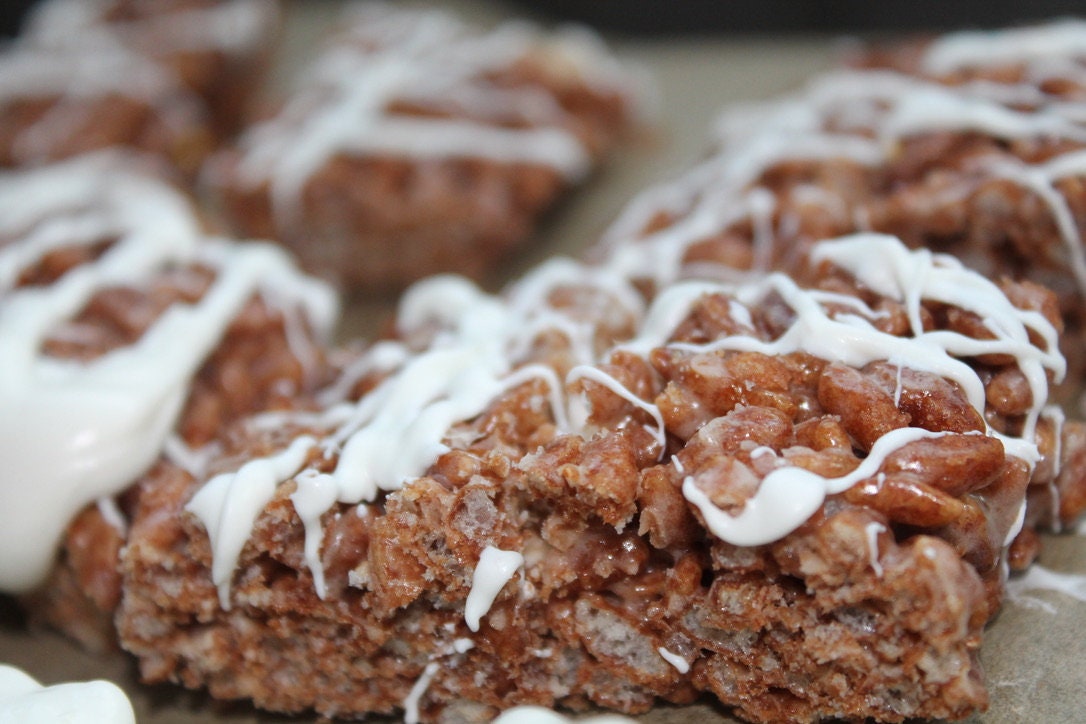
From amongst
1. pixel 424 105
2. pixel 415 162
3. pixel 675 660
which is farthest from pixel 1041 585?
pixel 424 105

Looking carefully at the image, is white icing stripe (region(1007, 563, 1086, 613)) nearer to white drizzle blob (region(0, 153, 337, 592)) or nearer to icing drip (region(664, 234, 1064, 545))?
icing drip (region(664, 234, 1064, 545))

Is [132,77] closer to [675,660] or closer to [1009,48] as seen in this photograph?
[1009,48]

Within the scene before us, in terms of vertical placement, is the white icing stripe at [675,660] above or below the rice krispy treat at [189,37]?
below

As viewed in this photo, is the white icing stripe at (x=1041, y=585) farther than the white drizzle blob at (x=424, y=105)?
No

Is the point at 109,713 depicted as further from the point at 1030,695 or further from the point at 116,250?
the point at 1030,695

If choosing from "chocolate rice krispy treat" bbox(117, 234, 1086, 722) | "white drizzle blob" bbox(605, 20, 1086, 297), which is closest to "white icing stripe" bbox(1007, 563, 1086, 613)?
"chocolate rice krispy treat" bbox(117, 234, 1086, 722)

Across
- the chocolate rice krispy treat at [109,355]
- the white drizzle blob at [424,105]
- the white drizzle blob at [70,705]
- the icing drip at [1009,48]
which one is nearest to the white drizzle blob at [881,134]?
the icing drip at [1009,48]

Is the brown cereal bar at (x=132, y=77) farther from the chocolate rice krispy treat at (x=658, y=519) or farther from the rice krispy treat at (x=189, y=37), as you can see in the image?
the chocolate rice krispy treat at (x=658, y=519)
